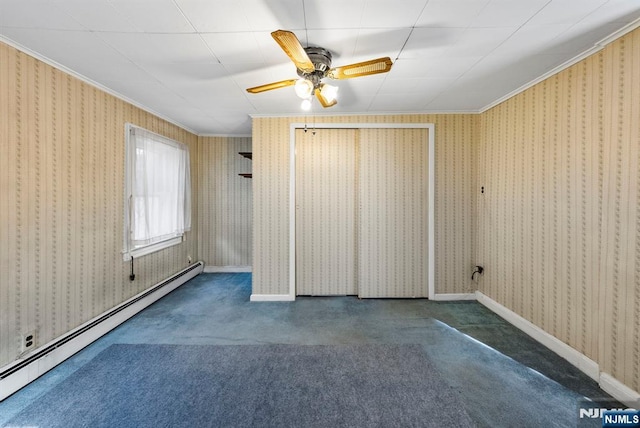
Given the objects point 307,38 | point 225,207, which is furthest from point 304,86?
point 225,207

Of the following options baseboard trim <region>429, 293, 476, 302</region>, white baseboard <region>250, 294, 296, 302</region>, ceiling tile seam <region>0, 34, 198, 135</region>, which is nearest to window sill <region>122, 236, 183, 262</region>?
white baseboard <region>250, 294, 296, 302</region>

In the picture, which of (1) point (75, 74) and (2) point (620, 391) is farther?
(1) point (75, 74)

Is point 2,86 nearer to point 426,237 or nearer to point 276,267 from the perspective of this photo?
point 276,267

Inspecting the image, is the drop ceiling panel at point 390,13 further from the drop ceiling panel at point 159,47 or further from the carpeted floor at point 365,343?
the carpeted floor at point 365,343

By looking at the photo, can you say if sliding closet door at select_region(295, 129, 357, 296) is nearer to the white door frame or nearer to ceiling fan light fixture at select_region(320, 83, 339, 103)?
the white door frame

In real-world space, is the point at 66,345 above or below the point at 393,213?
below

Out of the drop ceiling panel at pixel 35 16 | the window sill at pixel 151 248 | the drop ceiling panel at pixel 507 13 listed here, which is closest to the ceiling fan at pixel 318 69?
the drop ceiling panel at pixel 507 13

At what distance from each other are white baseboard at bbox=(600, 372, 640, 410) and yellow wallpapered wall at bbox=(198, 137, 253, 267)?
433 centimetres

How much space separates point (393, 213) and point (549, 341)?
6.31 feet

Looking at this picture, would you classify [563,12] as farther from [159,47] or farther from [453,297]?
[453,297]

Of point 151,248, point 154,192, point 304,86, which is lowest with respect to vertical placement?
point 151,248

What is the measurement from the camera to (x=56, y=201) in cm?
206

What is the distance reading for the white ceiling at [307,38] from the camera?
1.43 meters

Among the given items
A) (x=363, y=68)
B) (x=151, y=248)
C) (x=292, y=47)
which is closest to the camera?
(x=292, y=47)
